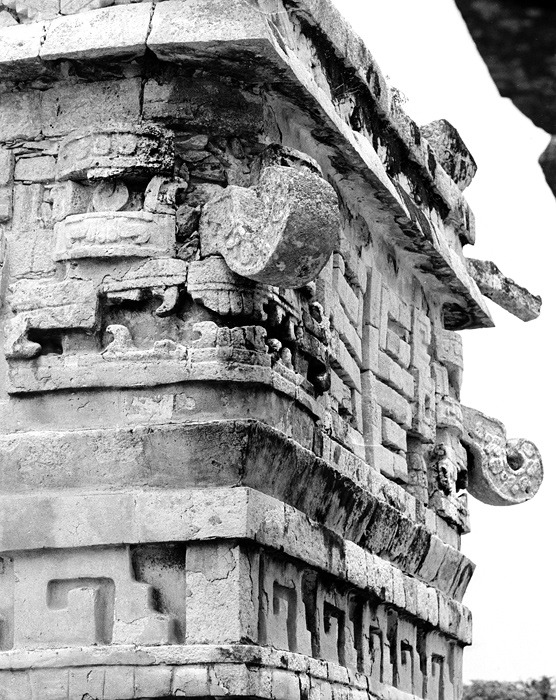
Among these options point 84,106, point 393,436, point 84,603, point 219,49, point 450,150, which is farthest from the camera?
point 450,150

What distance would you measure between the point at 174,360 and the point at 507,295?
13.6 feet

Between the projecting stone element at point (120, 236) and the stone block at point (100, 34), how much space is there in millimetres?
623

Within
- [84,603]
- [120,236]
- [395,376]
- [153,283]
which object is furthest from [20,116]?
[395,376]

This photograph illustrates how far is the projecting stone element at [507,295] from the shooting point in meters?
8.66

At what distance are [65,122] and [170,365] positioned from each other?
1131 millimetres

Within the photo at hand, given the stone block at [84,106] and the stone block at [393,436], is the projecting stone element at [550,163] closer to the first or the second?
the stone block at [84,106]

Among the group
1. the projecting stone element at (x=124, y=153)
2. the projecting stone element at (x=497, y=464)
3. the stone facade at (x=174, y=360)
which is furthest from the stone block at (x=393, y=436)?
the projecting stone element at (x=124, y=153)

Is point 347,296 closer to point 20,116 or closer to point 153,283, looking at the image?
point 153,283

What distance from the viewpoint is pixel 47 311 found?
5203mm

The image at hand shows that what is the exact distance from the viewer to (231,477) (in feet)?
16.1

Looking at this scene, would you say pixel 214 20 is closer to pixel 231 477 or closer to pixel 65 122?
pixel 65 122

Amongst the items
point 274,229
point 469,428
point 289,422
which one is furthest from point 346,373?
point 469,428

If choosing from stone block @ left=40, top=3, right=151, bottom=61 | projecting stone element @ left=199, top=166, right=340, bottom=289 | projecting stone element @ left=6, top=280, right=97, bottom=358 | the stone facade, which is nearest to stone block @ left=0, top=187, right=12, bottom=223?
the stone facade

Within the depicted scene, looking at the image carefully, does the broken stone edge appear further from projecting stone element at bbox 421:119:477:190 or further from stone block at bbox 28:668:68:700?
stone block at bbox 28:668:68:700
